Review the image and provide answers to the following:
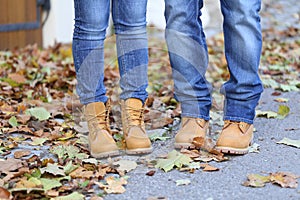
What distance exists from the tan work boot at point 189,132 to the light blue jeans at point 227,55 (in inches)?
1.1

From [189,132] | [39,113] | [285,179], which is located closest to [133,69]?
[189,132]

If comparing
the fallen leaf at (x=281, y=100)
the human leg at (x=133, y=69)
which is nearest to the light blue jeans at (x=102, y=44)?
the human leg at (x=133, y=69)

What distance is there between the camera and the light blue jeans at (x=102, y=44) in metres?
2.52

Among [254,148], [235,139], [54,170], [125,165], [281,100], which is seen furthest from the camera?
[281,100]

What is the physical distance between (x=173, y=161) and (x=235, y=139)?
305 millimetres

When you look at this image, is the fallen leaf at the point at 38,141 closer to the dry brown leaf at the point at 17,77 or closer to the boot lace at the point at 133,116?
the boot lace at the point at 133,116

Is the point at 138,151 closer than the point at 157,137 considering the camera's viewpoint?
Yes

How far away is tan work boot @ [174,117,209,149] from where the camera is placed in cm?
268

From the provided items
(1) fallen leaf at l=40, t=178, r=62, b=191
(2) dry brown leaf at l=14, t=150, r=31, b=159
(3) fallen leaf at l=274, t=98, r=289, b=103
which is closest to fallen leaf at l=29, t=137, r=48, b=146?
(2) dry brown leaf at l=14, t=150, r=31, b=159

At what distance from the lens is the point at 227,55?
2.69 m

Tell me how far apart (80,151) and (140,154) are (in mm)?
279

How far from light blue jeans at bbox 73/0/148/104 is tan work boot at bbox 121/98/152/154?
4cm

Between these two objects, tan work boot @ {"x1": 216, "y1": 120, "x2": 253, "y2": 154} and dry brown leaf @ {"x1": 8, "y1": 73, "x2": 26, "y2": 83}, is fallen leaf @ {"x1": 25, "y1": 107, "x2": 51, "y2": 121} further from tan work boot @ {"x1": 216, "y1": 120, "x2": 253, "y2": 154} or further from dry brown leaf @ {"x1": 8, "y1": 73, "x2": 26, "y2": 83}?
tan work boot @ {"x1": 216, "y1": 120, "x2": 253, "y2": 154}

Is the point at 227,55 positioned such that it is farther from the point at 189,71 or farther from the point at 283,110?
the point at 283,110
